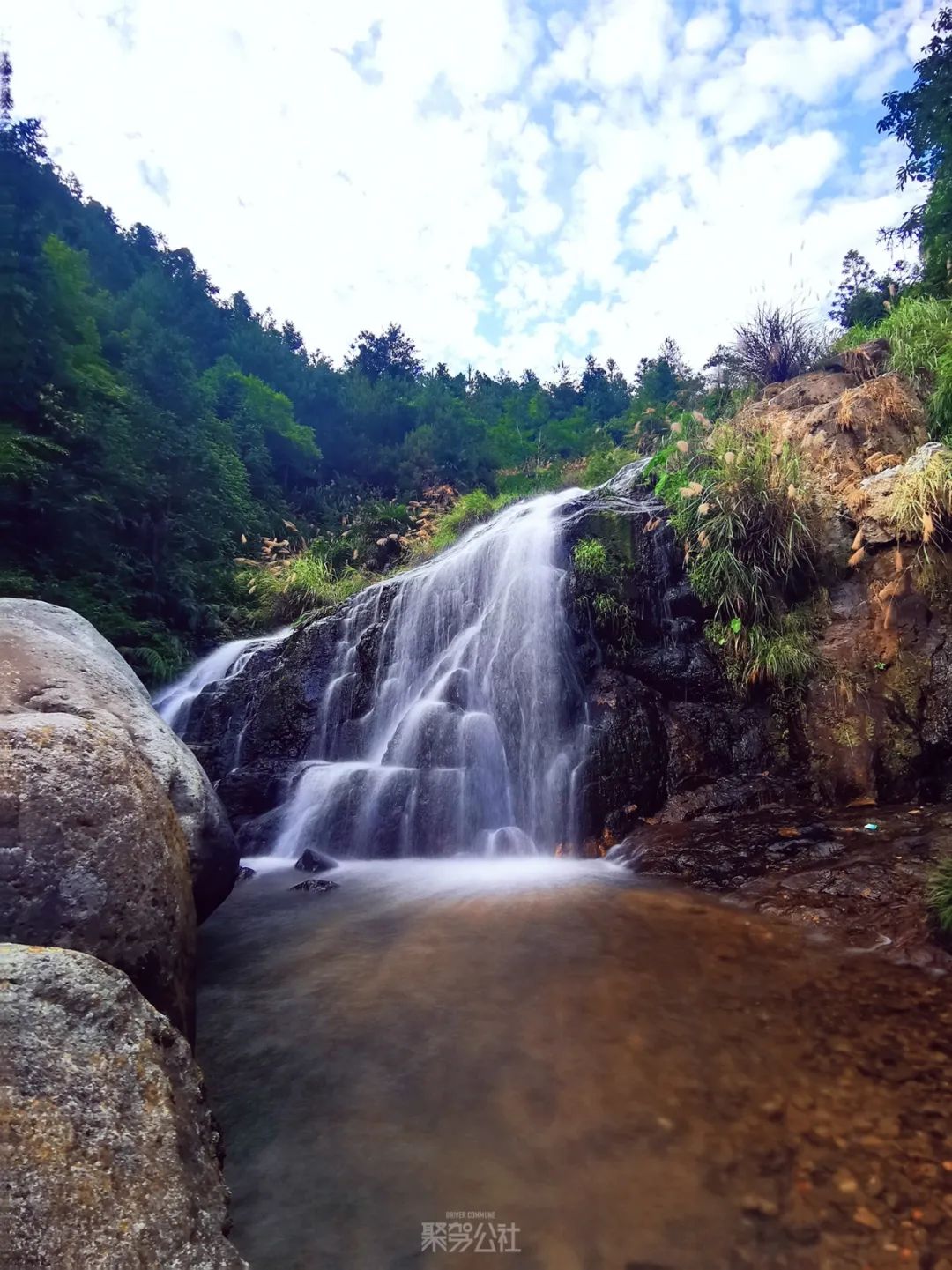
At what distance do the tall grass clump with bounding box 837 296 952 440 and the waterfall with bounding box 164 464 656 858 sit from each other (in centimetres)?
371

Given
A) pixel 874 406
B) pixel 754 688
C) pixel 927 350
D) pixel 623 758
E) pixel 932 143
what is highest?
pixel 932 143

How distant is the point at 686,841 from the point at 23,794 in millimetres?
4987

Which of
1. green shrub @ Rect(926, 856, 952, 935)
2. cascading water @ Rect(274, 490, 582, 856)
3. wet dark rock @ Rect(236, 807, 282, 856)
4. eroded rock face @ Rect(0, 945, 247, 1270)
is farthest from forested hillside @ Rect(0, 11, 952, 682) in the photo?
Result: eroded rock face @ Rect(0, 945, 247, 1270)

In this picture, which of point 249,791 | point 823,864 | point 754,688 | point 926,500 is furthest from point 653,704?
point 249,791

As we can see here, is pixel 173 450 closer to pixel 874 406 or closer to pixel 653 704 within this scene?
pixel 653 704

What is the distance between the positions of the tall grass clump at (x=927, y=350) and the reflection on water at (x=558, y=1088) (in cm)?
625

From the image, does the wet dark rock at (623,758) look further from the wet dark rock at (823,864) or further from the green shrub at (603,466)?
the green shrub at (603,466)

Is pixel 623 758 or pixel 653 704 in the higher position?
pixel 653 704

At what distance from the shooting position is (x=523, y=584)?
8.85 meters

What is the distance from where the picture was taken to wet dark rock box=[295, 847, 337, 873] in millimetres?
6375

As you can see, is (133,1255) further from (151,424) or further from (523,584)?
(151,424)

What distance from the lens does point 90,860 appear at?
106 inches

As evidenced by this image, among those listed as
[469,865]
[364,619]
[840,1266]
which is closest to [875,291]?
[364,619]

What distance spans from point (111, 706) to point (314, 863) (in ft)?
9.84
